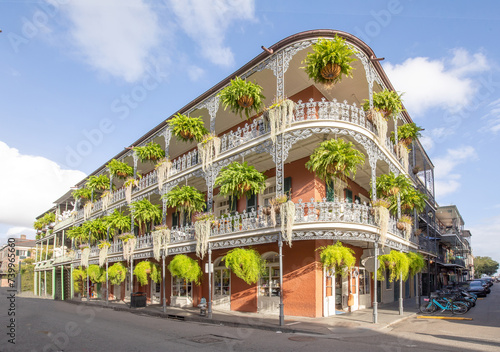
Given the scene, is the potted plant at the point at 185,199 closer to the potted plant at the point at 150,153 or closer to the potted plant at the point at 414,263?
the potted plant at the point at 150,153

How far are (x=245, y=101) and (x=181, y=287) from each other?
1169 cm

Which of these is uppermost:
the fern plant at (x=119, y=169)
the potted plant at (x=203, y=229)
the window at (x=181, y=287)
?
the fern plant at (x=119, y=169)

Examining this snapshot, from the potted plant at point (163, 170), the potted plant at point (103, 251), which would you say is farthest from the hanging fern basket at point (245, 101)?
the potted plant at point (103, 251)

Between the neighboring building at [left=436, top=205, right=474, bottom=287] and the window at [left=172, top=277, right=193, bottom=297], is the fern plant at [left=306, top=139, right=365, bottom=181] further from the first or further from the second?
the neighboring building at [left=436, top=205, right=474, bottom=287]

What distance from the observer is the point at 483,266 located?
12269 centimetres

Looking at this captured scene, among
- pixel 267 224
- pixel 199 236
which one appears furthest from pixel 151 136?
pixel 267 224

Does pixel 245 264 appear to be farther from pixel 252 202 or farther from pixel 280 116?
pixel 280 116

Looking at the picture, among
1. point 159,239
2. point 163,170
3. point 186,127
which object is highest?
point 186,127

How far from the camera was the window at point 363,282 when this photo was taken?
58.2 feet

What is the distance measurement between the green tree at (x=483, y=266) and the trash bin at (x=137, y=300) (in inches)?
4739

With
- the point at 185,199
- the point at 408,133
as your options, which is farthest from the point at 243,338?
the point at 408,133

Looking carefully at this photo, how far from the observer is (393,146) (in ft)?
58.1

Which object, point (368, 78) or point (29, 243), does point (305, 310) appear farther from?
point (29, 243)

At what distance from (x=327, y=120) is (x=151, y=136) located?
565 inches
